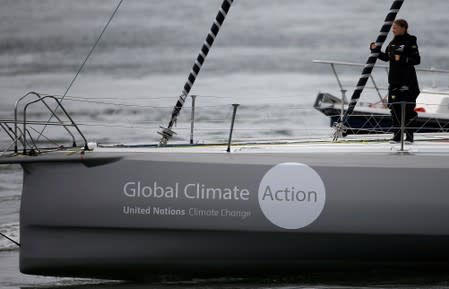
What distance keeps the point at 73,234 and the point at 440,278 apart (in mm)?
3262

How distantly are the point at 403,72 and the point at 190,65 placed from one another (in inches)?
1056

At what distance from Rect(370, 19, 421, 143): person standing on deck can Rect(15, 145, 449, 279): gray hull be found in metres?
0.99

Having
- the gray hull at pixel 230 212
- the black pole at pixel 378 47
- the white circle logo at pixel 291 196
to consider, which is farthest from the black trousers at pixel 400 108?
the white circle logo at pixel 291 196

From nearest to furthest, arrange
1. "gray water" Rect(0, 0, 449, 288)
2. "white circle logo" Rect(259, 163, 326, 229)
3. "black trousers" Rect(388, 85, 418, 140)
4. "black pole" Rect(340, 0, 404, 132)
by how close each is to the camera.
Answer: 1. "white circle logo" Rect(259, 163, 326, 229)
2. "black trousers" Rect(388, 85, 418, 140)
3. "black pole" Rect(340, 0, 404, 132)
4. "gray water" Rect(0, 0, 449, 288)

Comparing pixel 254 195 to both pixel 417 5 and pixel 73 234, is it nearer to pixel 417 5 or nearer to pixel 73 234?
pixel 73 234

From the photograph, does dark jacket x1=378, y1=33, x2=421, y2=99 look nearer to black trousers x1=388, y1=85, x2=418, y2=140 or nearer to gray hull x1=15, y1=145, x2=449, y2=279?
black trousers x1=388, y1=85, x2=418, y2=140

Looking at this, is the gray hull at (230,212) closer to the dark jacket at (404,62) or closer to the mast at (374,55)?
the dark jacket at (404,62)

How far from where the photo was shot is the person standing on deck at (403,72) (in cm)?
1078

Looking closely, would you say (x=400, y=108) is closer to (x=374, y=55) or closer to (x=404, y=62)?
(x=404, y=62)

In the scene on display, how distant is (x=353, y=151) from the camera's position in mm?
9992

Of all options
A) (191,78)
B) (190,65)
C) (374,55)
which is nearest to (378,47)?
(374,55)

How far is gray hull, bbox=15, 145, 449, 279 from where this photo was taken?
31.8 ft

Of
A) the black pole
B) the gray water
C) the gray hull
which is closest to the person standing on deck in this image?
the black pole

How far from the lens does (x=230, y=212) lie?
9.68 meters
